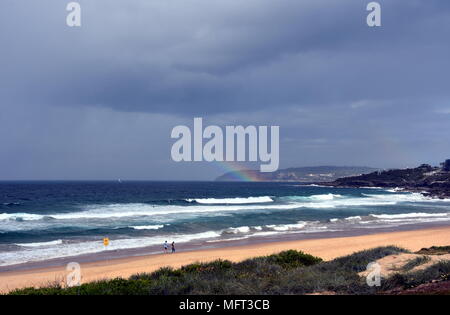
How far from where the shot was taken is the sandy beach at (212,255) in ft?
46.2

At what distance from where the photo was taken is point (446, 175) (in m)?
103

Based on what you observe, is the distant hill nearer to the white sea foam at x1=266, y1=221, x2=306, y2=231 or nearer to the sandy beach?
the white sea foam at x1=266, y1=221, x2=306, y2=231

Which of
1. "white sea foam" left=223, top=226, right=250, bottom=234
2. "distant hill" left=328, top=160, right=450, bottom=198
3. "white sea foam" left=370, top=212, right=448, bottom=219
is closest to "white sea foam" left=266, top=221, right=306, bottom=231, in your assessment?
"white sea foam" left=223, top=226, right=250, bottom=234

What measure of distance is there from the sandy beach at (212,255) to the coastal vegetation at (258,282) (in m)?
4.52

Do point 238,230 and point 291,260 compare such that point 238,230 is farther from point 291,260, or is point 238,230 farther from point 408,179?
point 408,179

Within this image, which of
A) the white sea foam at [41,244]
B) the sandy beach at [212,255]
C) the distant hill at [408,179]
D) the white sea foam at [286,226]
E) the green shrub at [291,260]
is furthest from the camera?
the distant hill at [408,179]

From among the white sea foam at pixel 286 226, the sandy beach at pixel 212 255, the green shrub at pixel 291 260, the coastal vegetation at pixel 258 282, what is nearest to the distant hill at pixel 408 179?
the white sea foam at pixel 286 226

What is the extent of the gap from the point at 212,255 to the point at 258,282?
10.5 m

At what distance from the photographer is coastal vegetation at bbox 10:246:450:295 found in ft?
24.6

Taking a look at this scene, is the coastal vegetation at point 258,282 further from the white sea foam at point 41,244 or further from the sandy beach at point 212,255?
the white sea foam at point 41,244

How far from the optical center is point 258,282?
8.44 metres
